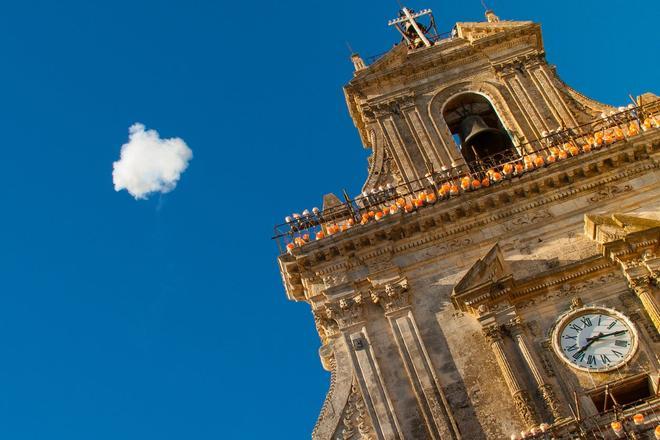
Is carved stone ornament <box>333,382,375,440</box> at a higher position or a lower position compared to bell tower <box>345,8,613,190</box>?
lower

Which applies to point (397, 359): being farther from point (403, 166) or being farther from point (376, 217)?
point (403, 166)

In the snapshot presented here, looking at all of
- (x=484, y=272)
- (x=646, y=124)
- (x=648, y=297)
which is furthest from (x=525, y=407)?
(x=646, y=124)

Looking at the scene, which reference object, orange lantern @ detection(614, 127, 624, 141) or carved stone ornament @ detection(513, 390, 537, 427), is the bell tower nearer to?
orange lantern @ detection(614, 127, 624, 141)

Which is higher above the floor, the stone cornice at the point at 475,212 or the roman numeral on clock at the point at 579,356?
the stone cornice at the point at 475,212

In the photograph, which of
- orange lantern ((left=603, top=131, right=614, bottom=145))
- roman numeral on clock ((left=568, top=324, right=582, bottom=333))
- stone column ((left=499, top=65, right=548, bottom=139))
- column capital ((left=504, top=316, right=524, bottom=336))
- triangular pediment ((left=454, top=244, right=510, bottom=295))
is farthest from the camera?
stone column ((left=499, top=65, right=548, bottom=139))

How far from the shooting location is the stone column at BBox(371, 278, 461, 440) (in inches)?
713

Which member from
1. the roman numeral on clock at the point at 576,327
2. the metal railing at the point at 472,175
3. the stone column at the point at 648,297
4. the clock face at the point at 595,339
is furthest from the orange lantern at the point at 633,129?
the roman numeral on clock at the point at 576,327

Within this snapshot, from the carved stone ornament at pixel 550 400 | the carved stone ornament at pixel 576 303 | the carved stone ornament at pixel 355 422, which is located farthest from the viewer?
the carved stone ornament at pixel 576 303

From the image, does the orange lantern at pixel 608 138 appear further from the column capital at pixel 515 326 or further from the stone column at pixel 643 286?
the column capital at pixel 515 326


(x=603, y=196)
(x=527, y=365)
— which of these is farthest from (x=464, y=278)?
(x=603, y=196)

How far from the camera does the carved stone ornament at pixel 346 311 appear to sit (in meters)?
20.5

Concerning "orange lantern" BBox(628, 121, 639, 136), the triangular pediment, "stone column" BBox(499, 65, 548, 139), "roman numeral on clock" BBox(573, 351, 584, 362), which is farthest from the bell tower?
"roman numeral on clock" BBox(573, 351, 584, 362)

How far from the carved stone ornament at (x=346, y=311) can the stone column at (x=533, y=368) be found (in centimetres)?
396

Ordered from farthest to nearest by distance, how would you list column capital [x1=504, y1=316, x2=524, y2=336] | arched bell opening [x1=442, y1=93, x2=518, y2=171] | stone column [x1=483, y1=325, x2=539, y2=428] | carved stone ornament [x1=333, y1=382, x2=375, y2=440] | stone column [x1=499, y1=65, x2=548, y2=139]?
arched bell opening [x1=442, y1=93, x2=518, y2=171], stone column [x1=499, y1=65, x2=548, y2=139], column capital [x1=504, y1=316, x2=524, y2=336], carved stone ornament [x1=333, y1=382, x2=375, y2=440], stone column [x1=483, y1=325, x2=539, y2=428]
